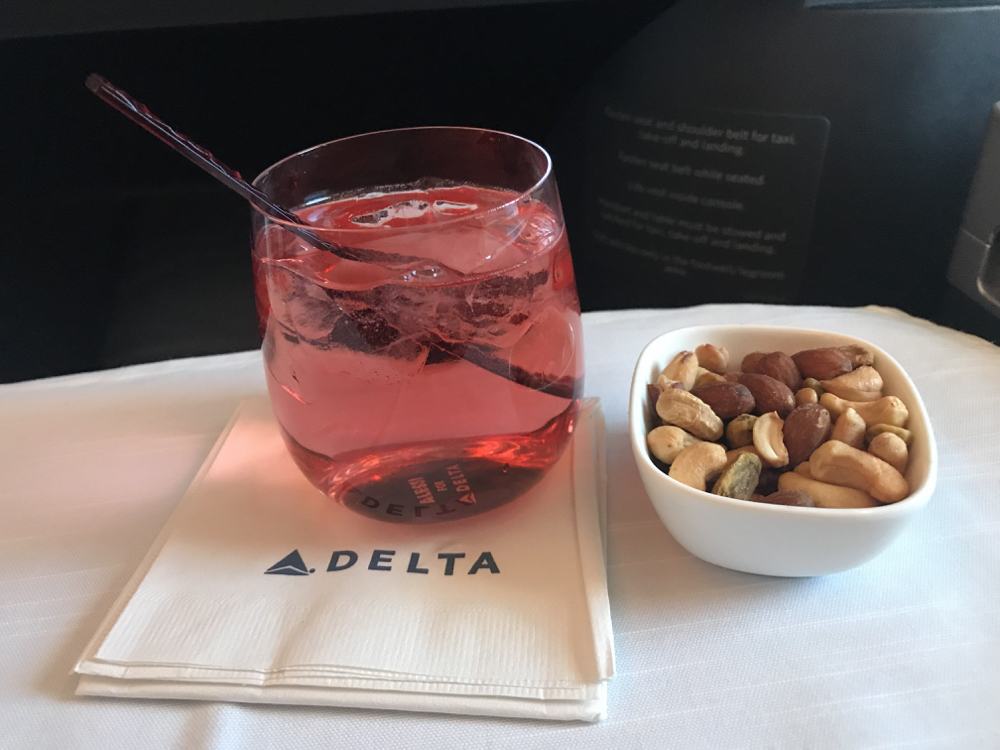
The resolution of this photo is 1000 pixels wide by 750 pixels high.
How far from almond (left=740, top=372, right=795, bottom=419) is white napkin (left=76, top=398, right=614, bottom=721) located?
0.31 feet

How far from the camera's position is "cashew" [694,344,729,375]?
439 millimetres

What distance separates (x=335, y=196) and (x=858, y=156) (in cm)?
39

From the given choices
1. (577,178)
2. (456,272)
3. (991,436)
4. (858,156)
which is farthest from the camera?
(577,178)

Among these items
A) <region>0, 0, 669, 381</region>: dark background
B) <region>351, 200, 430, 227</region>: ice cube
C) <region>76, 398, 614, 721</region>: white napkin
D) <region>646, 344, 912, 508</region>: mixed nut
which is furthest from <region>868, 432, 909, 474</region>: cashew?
<region>0, 0, 669, 381</region>: dark background

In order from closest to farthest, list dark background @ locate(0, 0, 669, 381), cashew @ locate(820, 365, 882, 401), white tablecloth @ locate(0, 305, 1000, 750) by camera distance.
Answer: white tablecloth @ locate(0, 305, 1000, 750)
cashew @ locate(820, 365, 882, 401)
dark background @ locate(0, 0, 669, 381)

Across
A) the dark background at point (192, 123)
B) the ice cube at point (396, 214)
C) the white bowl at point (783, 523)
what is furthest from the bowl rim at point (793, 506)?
the dark background at point (192, 123)

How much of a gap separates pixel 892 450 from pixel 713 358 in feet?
0.37

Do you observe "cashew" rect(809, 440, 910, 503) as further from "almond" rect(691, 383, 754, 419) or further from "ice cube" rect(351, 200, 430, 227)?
"ice cube" rect(351, 200, 430, 227)

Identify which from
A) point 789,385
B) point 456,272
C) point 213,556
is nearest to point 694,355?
point 789,385

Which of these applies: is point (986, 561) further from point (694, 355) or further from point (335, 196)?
point (335, 196)

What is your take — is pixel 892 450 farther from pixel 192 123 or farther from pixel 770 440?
pixel 192 123

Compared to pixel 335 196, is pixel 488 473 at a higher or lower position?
lower

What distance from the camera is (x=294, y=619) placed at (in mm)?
347

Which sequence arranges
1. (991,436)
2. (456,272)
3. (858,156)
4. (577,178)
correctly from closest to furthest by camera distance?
1. (456,272)
2. (991,436)
3. (858,156)
4. (577,178)
